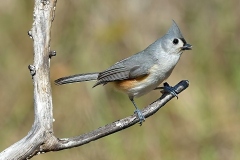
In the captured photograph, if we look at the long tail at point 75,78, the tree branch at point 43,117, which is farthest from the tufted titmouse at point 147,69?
the tree branch at point 43,117

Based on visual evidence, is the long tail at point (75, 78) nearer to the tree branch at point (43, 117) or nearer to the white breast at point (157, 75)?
the white breast at point (157, 75)

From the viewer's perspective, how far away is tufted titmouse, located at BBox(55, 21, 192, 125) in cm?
387

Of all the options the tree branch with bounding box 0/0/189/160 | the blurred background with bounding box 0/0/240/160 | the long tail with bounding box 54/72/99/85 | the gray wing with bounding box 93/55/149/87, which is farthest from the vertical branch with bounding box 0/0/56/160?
the blurred background with bounding box 0/0/240/160

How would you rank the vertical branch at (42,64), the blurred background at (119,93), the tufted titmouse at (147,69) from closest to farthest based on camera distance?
the vertical branch at (42,64) < the tufted titmouse at (147,69) < the blurred background at (119,93)

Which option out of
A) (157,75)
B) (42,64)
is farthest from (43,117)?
(157,75)

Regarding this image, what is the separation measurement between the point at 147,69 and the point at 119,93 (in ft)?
5.11

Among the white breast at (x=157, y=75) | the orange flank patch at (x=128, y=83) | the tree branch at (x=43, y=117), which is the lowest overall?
the tree branch at (x=43, y=117)

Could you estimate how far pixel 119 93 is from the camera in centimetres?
552

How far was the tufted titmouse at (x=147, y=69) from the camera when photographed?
3.87 m

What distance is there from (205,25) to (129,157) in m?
2.04

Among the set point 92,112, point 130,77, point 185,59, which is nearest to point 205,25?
point 185,59

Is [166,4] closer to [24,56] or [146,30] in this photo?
[146,30]

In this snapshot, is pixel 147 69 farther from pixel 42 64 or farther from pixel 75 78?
pixel 42 64

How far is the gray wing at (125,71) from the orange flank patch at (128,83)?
24 mm
